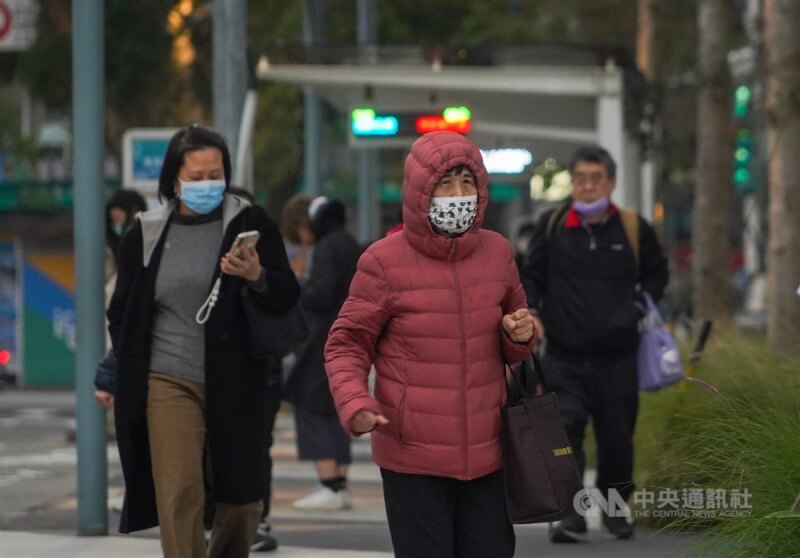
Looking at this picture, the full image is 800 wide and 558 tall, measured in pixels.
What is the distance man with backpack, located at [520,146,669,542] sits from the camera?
29.4ft

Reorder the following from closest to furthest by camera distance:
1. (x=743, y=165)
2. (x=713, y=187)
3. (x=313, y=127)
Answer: (x=713, y=187) < (x=313, y=127) < (x=743, y=165)

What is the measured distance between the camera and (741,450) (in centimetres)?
697

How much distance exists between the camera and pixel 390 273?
5.78 m

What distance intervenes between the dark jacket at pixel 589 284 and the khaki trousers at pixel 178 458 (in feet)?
8.60

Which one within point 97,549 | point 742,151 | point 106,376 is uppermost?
point 742,151

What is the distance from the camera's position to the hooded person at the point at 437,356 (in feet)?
18.7

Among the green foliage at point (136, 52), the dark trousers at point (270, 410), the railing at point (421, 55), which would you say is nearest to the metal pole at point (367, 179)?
the green foliage at point (136, 52)

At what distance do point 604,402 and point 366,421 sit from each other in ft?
12.0

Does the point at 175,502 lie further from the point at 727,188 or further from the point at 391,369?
the point at 727,188

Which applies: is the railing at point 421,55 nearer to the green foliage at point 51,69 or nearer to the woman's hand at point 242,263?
the woman's hand at point 242,263

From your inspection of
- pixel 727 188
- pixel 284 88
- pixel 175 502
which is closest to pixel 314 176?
pixel 727 188

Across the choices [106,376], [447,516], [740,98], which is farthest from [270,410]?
[740,98]

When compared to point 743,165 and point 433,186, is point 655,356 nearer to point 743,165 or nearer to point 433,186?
point 433,186

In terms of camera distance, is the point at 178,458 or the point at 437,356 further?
the point at 178,458
